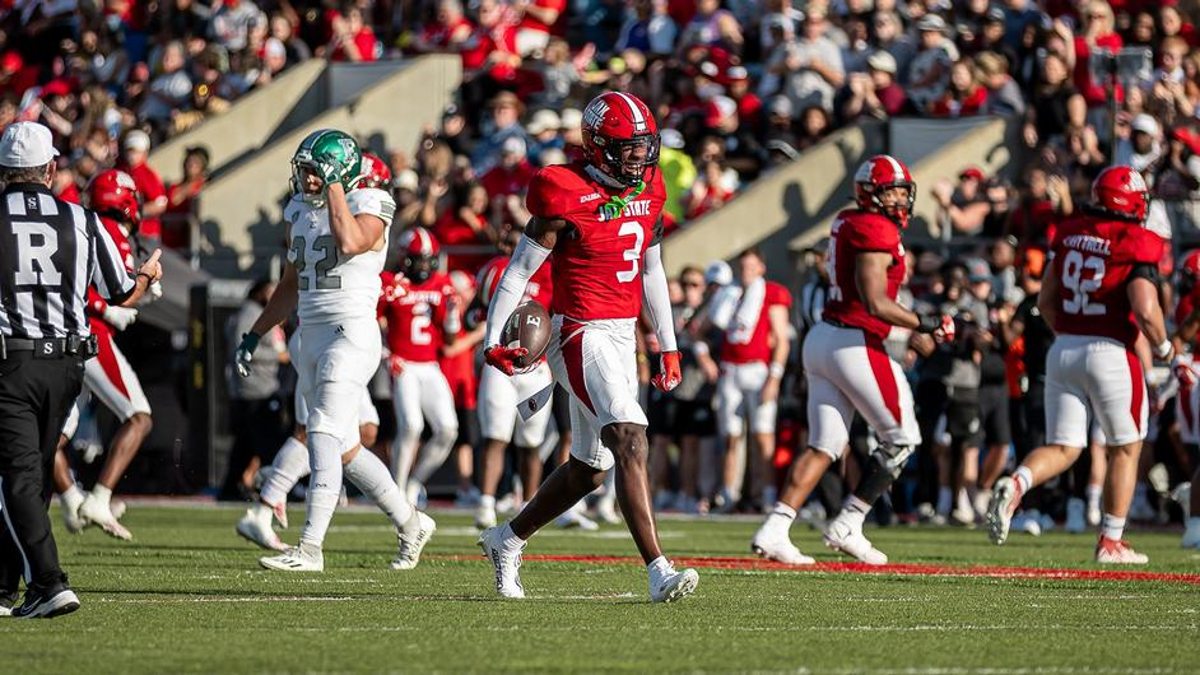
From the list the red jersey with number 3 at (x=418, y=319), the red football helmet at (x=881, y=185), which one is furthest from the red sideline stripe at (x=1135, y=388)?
the red jersey with number 3 at (x=418, y=319)

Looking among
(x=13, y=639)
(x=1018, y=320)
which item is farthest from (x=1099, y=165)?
(x=13, y=639)

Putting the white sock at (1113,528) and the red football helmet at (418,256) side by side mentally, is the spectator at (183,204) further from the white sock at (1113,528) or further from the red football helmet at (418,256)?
the white sock at (1113,528)

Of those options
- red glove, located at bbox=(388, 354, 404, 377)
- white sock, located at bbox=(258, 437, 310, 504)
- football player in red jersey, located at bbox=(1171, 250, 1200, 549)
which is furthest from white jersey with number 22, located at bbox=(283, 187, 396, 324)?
football player in red jersey, located at bbox=(1171, 250, 1200, 549)

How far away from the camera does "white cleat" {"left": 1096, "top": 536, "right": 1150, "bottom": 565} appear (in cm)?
1186

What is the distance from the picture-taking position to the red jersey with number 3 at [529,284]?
47.9 ft

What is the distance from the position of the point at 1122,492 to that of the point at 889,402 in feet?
4.96

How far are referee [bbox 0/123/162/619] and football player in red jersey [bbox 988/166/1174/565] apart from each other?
5546 millimetres

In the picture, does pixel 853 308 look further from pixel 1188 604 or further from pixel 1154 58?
pixel 1154 58

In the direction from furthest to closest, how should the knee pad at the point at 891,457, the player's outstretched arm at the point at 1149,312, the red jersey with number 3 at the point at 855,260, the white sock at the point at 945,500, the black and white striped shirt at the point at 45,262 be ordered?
the white sock at the point at 945,500, the player's outstretched arm at the point at 1149,312, the knee pad at the point at 891,457, the red jersey with number 3 at the point at 855,260, the black and white striped shirt at the point at 45,262

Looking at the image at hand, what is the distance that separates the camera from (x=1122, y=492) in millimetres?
12062

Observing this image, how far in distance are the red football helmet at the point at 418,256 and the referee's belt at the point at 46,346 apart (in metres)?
7.36

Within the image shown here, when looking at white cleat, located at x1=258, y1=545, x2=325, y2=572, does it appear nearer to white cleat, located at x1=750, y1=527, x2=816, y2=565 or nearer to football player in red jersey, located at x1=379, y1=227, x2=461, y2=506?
white cleat, located at x1=750, y1=527, x2=816, y2=565

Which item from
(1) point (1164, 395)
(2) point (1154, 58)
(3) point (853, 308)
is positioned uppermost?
(2) point (1154, 58)

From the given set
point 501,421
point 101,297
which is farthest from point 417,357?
point 101,297
